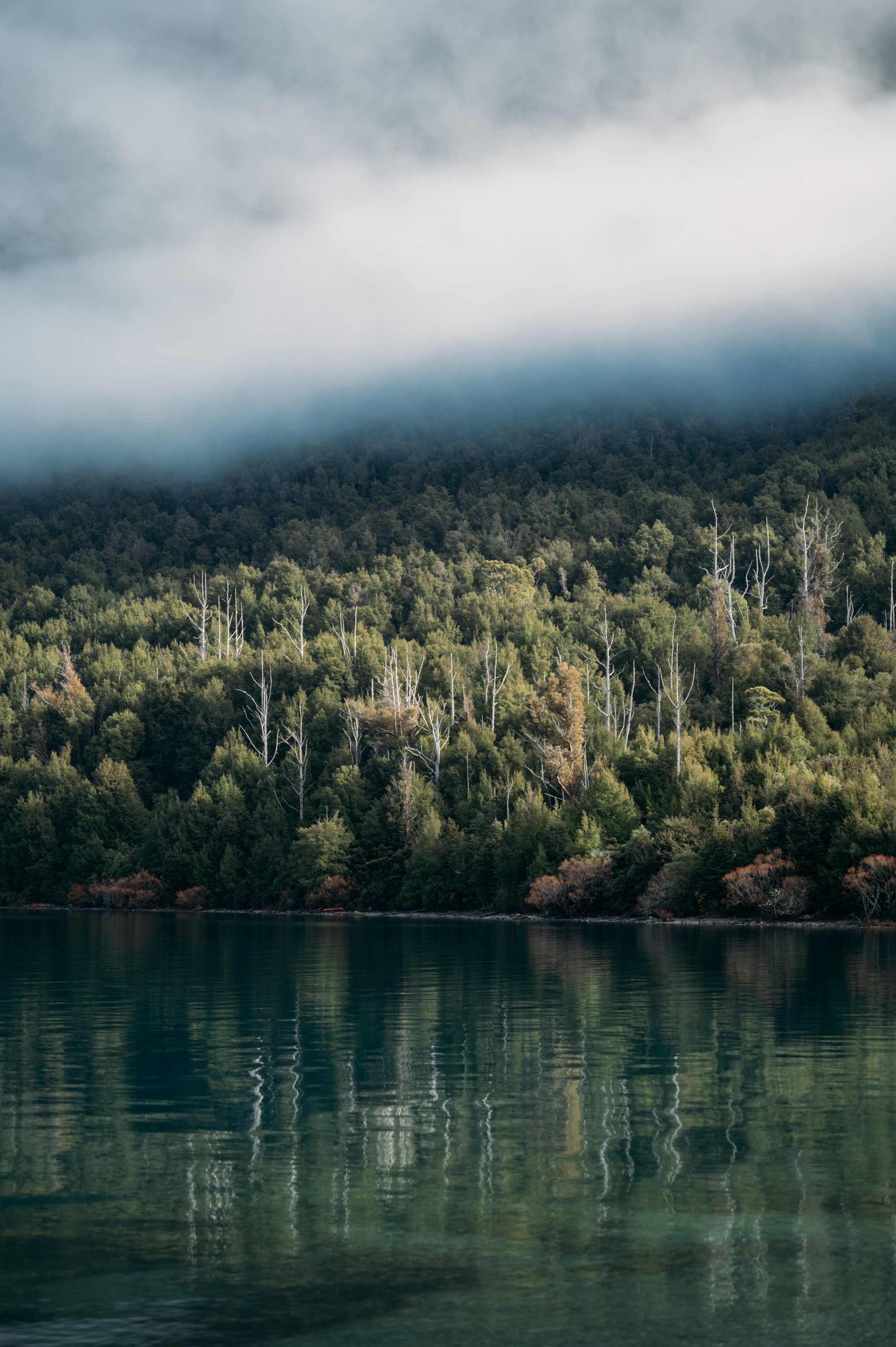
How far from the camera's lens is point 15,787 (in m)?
154

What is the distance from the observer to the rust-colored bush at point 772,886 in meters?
90.4

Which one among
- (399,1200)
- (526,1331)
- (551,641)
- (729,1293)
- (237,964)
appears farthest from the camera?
(551,641)

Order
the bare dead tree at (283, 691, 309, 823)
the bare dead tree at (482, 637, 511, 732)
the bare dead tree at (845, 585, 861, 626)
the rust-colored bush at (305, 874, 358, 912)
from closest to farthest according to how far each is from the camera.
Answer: the rust-colored bush at (305, 874, 358, 912) → the bare dead tree at (283, 691, 309, 823) → the bare dead tree at (482, 637, 511, 732) → the bare dead tree at (845, 585, 861, 626)

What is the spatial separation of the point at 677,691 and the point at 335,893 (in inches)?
1330

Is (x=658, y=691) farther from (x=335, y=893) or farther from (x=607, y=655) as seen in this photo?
(x=335, y=893)

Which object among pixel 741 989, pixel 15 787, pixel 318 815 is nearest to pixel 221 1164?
pixel 741 989

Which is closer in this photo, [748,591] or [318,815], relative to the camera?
[318,815]

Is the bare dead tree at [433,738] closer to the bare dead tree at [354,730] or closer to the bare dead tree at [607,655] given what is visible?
the bare dead tree at [354,730]

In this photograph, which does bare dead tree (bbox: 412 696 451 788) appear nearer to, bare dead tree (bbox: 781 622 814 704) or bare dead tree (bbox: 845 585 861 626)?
bare dead tree (bbox: 781 622 814 704)

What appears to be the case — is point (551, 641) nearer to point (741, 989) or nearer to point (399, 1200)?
point (741, 989)

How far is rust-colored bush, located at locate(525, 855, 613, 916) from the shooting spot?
105000mm

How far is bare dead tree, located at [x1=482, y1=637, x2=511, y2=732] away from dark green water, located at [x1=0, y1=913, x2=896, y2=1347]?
10596 centimetres

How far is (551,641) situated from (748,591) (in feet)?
108

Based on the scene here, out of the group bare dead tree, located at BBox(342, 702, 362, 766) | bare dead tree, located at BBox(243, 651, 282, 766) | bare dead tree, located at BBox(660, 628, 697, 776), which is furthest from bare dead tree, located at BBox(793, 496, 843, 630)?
bare dead tree, located at BBox(243, 651, 282, 766)
